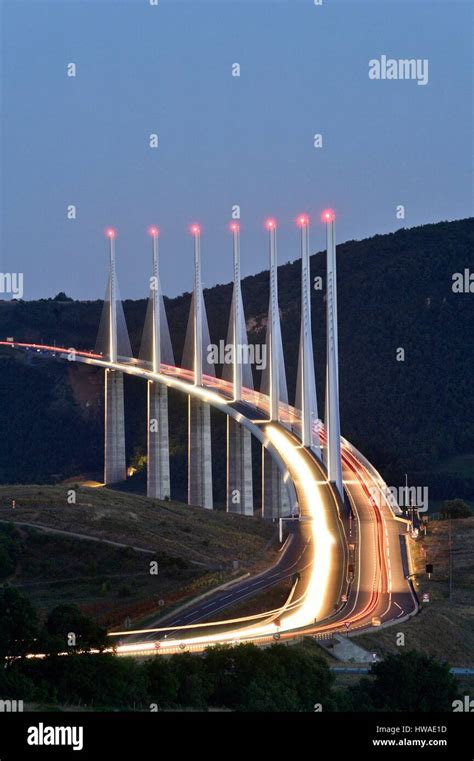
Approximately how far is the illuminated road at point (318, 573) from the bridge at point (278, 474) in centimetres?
8

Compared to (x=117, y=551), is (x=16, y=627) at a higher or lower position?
lower

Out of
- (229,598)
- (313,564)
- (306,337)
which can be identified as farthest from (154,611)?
(306,337)

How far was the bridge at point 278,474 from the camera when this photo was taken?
5634 cm

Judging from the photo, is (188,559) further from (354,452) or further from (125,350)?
(125,350)

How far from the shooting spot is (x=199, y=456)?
118m

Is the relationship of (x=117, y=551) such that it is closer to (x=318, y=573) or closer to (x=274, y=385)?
(x=318, y=573)

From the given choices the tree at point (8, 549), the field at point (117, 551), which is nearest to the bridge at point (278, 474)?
the field at point (117, 551)

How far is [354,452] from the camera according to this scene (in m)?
106

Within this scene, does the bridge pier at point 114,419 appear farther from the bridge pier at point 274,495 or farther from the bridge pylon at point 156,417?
the bridge pier at point 274,495

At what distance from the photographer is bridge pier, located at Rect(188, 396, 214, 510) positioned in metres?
117

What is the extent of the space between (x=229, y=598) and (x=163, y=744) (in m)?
34.8

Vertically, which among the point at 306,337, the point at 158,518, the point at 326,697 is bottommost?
the point at 326,697

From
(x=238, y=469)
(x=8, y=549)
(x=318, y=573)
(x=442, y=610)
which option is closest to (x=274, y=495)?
(x=238, y=469)

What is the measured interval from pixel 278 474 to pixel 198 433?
39.4 feet
